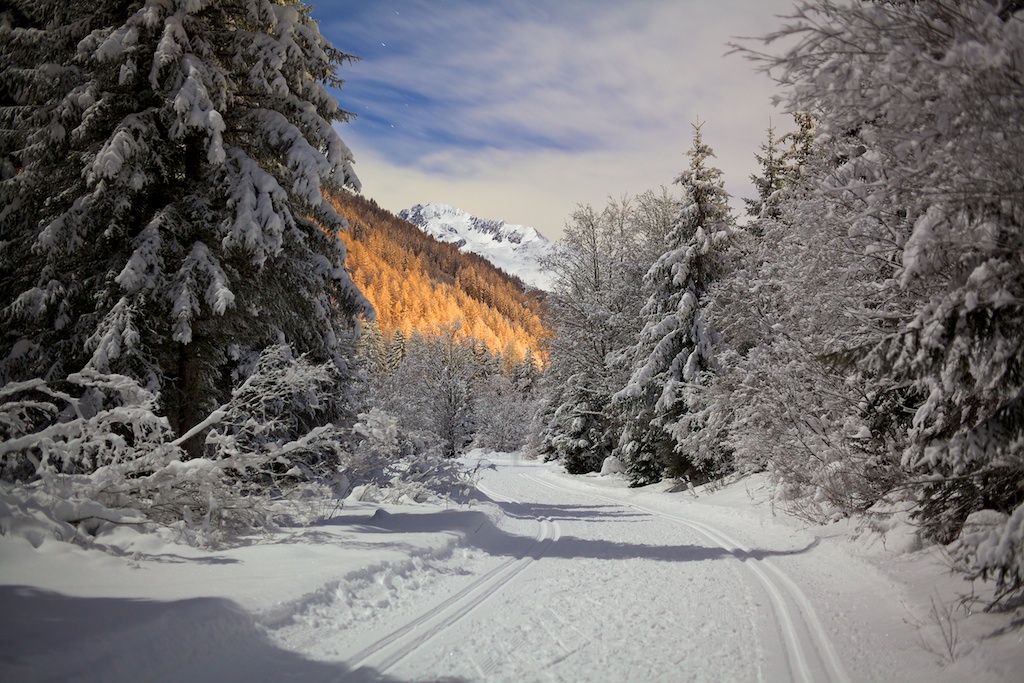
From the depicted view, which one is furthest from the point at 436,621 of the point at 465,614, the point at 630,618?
the point at 630,618

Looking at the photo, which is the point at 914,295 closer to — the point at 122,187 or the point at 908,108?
the point at 908,108

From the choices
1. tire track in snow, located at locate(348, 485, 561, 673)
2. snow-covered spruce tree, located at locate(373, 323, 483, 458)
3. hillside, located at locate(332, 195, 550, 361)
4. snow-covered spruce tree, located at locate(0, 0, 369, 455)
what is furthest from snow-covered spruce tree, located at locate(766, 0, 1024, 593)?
hillside, located at locate(332, 195, 550, 361)

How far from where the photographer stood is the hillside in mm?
117188

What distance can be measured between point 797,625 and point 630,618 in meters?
1.73

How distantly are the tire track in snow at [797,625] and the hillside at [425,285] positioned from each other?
87020 millimetres

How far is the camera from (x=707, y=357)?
61.4 feet

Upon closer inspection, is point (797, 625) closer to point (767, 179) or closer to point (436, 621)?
point (436, 621)

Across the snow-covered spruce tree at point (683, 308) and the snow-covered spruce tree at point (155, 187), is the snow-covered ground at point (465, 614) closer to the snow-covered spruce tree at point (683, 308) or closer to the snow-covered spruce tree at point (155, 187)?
the snow-covered spruce tree at point (155, 187)

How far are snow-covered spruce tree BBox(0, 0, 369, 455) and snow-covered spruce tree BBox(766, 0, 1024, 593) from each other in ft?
24.7

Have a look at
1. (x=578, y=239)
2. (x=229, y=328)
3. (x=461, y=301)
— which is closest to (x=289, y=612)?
(x=229, y=328)

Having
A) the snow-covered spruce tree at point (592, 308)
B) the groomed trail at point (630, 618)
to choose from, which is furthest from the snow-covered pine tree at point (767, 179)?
the groomed trail at point (630, 618)

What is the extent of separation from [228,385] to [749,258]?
13921 millimetres

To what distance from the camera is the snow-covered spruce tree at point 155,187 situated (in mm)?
8211

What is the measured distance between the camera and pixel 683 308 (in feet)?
61.7
